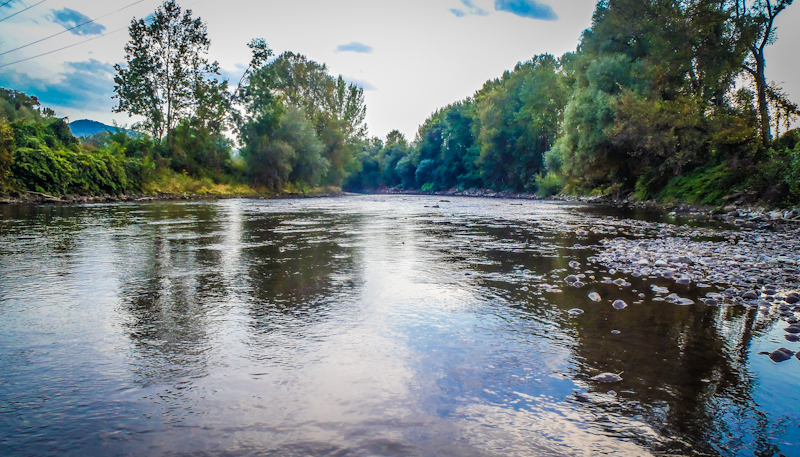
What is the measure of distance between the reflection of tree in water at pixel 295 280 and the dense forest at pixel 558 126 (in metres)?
17.9

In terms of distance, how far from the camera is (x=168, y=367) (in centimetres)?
366

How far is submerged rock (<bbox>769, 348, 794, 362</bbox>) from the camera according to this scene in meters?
3.99

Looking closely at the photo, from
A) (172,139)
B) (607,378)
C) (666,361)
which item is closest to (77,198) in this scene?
(172,139)

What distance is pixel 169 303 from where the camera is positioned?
555 cm

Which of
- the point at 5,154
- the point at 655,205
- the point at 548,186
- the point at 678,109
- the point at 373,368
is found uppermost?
the point at 678,109

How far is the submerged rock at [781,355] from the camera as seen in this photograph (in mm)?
3989

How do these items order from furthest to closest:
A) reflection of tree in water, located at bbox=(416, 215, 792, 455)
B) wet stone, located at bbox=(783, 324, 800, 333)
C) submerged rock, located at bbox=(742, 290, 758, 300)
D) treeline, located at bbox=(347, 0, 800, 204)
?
treeline, located at bbox=(347, 0, 800, 204) → submerged rock, located at bbox=(742, 290, 758, 300) → wet stone, located at bbox=(783, 324, 800, 333) → reflection of tree in water, located at bbox=(416, 215, 792, 455)

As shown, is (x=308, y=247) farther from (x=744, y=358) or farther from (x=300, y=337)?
(x=744, y=358)

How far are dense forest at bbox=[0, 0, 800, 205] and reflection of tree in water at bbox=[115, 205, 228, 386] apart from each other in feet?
67.0

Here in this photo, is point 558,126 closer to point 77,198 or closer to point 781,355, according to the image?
point 77,198

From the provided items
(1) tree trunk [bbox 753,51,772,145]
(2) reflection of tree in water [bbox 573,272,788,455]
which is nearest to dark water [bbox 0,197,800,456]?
(2) reflection of tree in water [bbox 573,272,788,455]

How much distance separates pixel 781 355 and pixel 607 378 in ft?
5.83

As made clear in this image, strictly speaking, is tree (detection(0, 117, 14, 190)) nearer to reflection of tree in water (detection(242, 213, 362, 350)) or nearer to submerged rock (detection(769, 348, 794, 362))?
reflection of tree in water (detection(242, 213, 362, 350))

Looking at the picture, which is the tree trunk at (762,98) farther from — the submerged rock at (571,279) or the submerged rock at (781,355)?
the submerged rock at (781,355)
